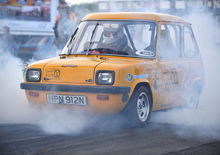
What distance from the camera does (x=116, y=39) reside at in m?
7.89

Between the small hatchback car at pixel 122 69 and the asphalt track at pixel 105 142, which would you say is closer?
the asphalt track at pixel 105 142

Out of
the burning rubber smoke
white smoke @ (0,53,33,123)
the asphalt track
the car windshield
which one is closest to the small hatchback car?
the car windshield

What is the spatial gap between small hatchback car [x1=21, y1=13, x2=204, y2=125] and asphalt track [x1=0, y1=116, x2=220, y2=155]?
423mm

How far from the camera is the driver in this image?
7.80m

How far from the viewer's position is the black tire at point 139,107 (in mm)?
7148

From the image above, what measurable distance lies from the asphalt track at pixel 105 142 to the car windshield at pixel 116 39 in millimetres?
1238

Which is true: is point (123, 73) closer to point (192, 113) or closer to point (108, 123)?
point (108, 123)

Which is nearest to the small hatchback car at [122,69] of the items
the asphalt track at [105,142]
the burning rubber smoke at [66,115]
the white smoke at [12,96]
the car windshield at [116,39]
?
the car windshield at [116,39]

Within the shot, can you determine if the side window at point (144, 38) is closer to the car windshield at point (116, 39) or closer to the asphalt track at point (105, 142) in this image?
the car windshield at point (116, 39)

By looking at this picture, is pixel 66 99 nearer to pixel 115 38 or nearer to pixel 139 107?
pixel 139 107

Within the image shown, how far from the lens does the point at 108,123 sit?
7.45 metres

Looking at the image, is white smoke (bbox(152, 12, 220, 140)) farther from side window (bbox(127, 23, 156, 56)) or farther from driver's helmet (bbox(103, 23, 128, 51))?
driver's helmet (bbox(103, 23, 128, 51))

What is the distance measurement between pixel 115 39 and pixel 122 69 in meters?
1.06

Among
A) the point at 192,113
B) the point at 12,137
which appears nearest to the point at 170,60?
the point at 192,113
